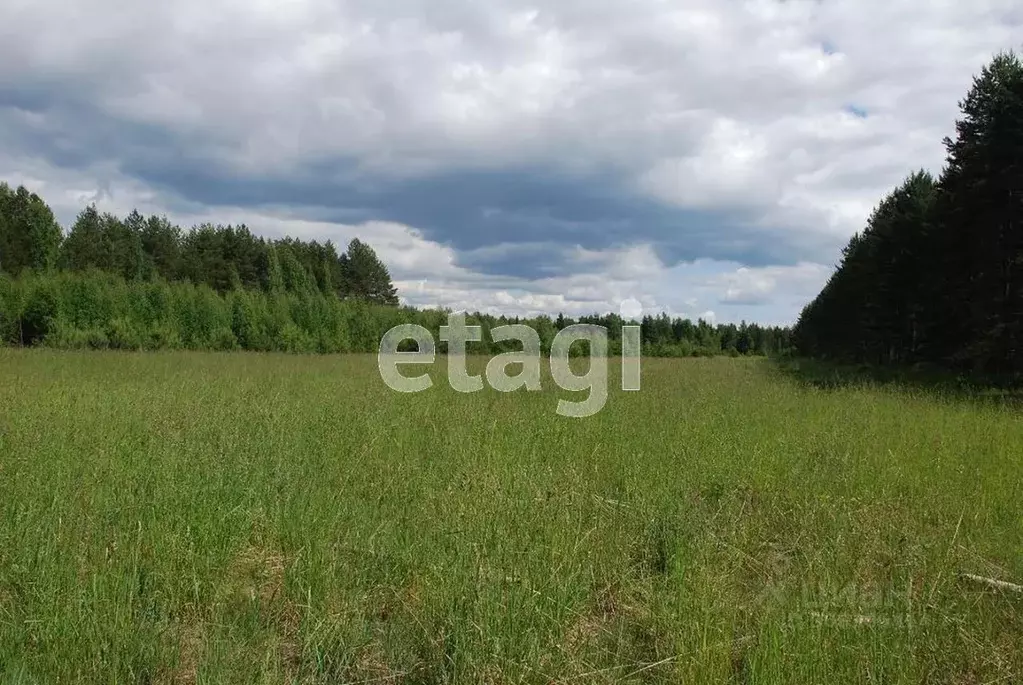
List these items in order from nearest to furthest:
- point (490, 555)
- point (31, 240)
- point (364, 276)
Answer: point (490, 555), point (31, 240), point (364, 276)

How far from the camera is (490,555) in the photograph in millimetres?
3438

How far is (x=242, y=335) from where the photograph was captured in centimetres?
3309

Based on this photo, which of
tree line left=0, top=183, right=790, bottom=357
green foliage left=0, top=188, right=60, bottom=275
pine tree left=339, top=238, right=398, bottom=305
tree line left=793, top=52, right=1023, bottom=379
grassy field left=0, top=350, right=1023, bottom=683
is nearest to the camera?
grassy field left=0, top=350, right=1023, bottom=683

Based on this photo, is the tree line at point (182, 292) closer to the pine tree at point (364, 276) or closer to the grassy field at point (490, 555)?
the pine tree at point (364, 276)

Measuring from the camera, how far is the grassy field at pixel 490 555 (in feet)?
8.82

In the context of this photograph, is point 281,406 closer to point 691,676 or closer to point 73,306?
point 691,676

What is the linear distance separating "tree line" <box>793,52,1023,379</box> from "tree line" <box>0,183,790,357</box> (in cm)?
2084

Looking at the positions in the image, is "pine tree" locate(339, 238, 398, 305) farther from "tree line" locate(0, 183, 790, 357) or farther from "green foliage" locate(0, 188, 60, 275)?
"green foliage" locate(0, 188, 60, 275)

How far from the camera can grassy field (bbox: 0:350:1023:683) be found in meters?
2.69

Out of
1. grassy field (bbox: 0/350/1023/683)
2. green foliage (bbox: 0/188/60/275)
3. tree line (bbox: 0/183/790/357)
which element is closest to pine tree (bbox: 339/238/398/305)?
tree line (bbox: 0/183/790/357)

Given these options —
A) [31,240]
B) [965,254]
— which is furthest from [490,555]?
[31,240]

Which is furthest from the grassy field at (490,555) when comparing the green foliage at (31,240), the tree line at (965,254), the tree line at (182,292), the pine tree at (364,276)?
the pine tree at (364,276)

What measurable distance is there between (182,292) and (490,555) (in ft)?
109

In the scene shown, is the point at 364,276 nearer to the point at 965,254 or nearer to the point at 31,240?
the point at 31,240
